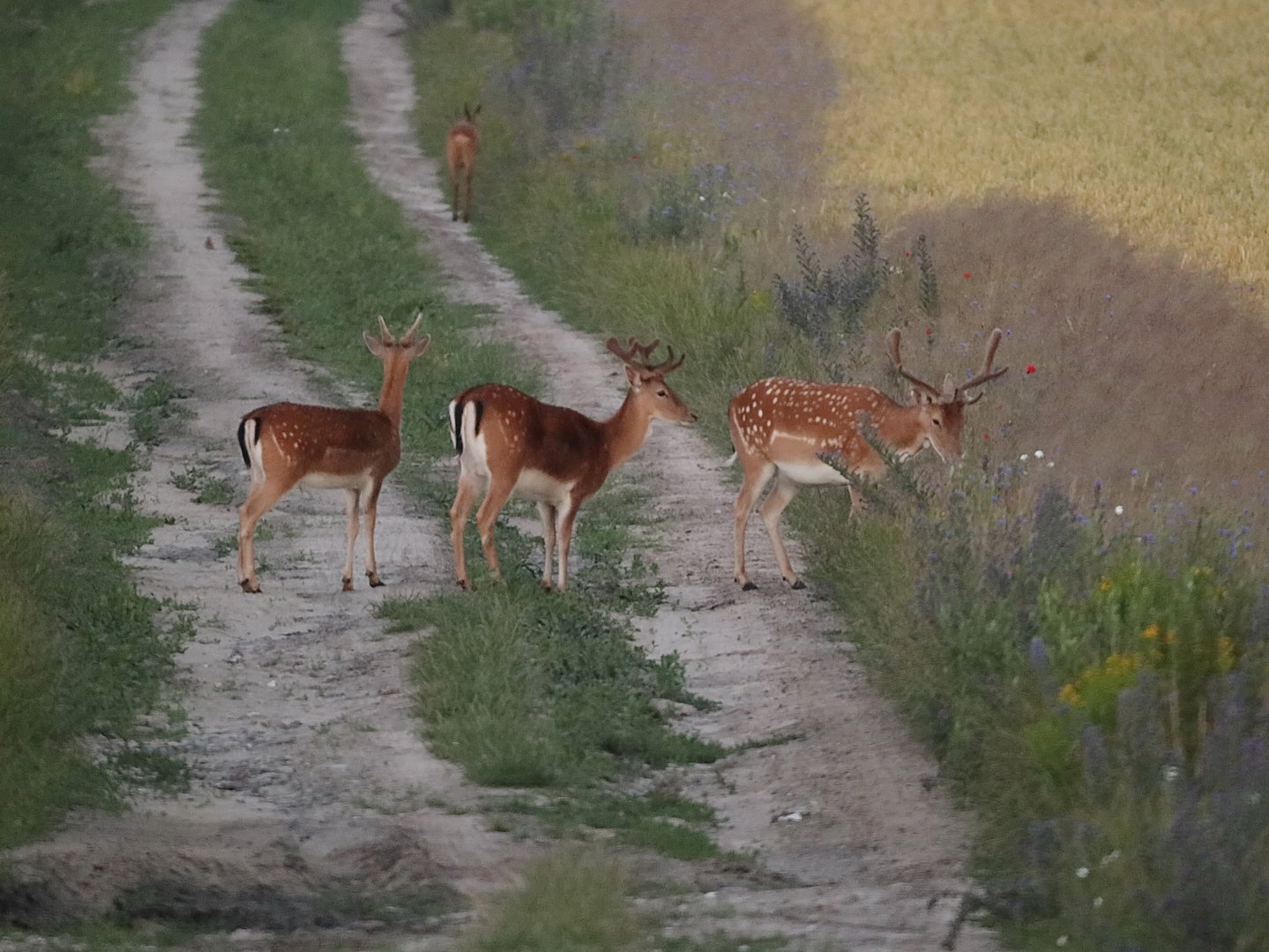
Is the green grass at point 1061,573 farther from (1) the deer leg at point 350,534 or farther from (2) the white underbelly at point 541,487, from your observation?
(1) the deer leg at point 350,534

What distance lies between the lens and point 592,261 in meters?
20.9

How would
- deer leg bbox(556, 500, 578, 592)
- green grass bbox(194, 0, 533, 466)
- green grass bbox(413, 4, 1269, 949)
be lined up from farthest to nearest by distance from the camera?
green grass bbox(194, 0, 533, 466)
deer leg bbox(556, 500, 578, 592)
green grass bbox(413, 4, 1269, 949)

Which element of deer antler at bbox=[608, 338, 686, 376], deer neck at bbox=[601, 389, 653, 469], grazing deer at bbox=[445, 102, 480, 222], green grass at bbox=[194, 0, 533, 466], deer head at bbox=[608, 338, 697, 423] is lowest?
green grass at bbox=[194, 0, 533, 466]

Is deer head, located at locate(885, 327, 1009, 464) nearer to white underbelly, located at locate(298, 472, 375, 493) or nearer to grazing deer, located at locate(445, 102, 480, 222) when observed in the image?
white underbelly, located at locate(298, 472, 375, 493)

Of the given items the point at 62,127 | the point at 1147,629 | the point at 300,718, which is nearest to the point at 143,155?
the point at 62,127

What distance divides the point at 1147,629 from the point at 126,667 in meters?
4.66

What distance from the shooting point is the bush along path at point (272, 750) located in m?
7.24

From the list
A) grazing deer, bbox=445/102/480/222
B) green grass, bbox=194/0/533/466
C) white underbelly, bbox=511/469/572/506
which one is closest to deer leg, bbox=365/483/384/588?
white underbelly, bbox=511/469/572/506

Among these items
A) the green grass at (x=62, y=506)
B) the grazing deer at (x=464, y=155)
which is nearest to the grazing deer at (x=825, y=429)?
the green grass at (x=62, y=506)

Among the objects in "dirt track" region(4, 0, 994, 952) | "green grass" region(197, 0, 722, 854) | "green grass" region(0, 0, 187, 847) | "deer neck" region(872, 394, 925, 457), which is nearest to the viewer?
"dirt track" region(4, 0, 994, 952)

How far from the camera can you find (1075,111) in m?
25.0

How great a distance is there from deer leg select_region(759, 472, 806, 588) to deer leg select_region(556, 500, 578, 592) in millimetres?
1196

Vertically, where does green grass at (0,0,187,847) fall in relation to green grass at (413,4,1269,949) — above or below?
below

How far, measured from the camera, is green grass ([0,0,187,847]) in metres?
8.58
